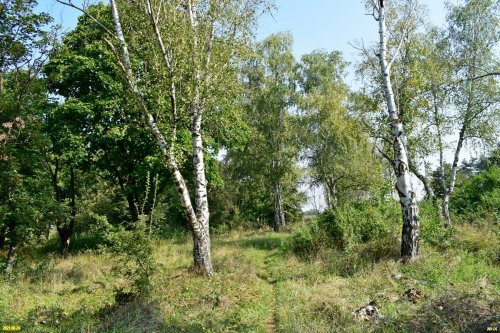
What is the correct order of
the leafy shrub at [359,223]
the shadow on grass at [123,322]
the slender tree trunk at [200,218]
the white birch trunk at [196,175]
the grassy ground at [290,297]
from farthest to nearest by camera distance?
1. the leafy shrub at [359,223]
2. the slender tree trunk at [200,218]
3. the white birch trunk at [196,175]
4. the shadow on grass at [123,322]
5. the grassy ground at [290,297]

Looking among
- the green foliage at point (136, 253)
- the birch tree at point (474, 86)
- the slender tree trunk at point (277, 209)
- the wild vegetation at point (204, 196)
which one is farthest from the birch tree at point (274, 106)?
the green foliage at point (136, 253)

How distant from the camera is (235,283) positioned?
940 cm

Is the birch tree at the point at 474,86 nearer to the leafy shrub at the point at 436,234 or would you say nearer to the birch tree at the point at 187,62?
the leafy shrub at the point at 436,234

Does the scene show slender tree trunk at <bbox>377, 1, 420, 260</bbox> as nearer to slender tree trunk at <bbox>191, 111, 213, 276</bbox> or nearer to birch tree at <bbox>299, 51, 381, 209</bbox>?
slender tree trunk at <bbox>191, 111, 213, 276</bbox>

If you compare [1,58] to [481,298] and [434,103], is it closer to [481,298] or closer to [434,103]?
[481,298]

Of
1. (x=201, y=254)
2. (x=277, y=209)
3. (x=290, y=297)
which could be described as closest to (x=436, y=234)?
(x=290, y=297)

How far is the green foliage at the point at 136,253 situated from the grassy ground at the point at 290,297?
26 centimetres

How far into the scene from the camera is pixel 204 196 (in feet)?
34.1

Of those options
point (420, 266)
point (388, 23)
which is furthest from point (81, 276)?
point (388, 23)

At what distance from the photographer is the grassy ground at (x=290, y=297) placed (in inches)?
229

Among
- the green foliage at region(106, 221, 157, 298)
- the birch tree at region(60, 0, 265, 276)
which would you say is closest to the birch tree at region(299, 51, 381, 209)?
the birch tree at region(60, 0, 265, 276)

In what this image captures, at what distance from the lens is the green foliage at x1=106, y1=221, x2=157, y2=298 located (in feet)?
24.0

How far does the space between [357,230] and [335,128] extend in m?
14.2

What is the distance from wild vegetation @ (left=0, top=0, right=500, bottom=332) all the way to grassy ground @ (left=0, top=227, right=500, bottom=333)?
5cm
